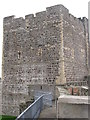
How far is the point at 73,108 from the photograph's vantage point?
361 cm

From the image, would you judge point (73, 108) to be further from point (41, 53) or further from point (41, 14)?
point (41, 14)

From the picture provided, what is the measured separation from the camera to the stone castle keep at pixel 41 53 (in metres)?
12.3

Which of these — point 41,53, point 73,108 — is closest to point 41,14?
point 41,53

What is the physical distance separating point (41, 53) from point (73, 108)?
30.6ft

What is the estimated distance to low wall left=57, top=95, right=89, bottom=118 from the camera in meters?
3.54

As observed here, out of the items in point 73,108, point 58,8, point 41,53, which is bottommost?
point 73,108

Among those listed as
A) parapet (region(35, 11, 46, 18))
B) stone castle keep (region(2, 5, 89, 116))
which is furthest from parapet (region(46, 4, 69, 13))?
parapet (region(35, 11, 46, 18))

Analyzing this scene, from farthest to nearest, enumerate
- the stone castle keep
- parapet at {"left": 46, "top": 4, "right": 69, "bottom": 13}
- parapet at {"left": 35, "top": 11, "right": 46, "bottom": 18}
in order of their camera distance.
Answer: parapet at {"left": 35, "top": 11, "right": 46, "bottom": 18}, parapet at {"left": 46, "top": 4, "right": 69, "bottom": 13}, the stone castle keep

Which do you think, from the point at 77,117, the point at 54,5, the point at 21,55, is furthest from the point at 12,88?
the point at 77,117

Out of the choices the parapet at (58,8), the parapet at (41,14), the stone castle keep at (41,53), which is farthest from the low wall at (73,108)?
the parapet at (41,14)

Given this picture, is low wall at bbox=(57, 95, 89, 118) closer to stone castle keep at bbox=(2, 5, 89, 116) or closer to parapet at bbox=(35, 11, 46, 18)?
stone castle keep at bbox=(2, 5, 89, 116)

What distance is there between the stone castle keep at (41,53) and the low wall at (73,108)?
26.0 feet

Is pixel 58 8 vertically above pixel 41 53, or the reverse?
pixel 58 8

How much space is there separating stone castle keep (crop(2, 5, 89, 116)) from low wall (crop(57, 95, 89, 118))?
792 centimetres
